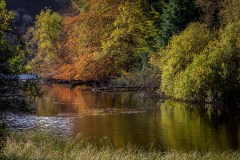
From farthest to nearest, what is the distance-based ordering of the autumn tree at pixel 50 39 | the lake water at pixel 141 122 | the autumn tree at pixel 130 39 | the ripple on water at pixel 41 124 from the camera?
the autumn tree at pixel 50 39, the autumn tree at pixel 130 39, the ripple on water at pixel 41 124, the lake water at pixel 141 122

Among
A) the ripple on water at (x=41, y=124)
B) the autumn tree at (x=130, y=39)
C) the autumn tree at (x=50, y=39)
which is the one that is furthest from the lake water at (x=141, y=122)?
the autumn tree at (x=50, y=39)

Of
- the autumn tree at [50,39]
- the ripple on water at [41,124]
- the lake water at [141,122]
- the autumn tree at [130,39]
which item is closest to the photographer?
the lake water at [141,122]

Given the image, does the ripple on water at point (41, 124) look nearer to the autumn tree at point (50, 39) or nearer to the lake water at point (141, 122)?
the lake water at point (141, 122)

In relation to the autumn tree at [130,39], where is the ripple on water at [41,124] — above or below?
below

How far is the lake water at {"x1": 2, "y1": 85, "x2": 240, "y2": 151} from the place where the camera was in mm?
25828

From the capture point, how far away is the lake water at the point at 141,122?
1017 inches

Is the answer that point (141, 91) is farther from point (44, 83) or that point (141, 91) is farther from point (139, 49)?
point (44, 83)

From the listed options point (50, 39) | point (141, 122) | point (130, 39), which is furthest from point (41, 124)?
point (50, 39)

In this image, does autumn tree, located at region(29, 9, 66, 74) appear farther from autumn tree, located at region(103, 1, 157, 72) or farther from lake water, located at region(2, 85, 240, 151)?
lake water, located at region(2, 85, 240, 151)

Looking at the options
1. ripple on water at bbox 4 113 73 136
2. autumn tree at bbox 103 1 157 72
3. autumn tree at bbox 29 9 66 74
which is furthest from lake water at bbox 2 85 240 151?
autumn tree at bbox 29 9 66 74

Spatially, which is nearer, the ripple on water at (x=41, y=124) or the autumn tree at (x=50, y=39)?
the ripple on water at (x=41, y=124)

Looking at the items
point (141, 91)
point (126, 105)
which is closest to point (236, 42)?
point (126, 105)

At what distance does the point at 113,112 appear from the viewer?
37.2 m

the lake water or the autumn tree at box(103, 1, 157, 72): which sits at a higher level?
the autumn tree at box(103, 1, 157, 72)
